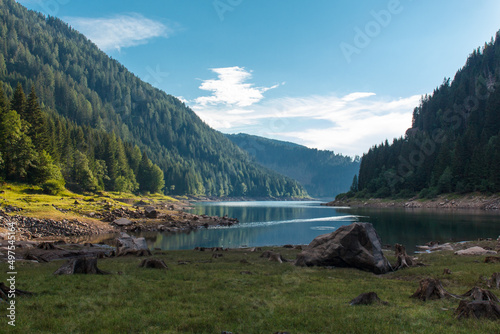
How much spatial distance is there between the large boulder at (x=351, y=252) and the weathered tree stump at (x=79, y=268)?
1583 centimetres

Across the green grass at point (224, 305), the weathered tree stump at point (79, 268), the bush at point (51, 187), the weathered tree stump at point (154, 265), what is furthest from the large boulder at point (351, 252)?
the bush at point (51, 187)

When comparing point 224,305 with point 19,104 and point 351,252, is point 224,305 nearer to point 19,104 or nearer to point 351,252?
point 351,252

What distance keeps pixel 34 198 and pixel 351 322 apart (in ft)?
239

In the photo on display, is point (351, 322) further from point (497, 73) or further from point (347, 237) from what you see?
point (497, 73)

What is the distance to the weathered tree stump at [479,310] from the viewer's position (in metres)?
11.9

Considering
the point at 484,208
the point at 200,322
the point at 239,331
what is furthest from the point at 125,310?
the point at 484,208

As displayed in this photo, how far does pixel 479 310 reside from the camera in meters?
12.2

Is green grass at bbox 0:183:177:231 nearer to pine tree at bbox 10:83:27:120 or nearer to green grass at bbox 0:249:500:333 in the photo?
pine tree at bbox 10:83:27:120

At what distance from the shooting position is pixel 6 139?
7575cm

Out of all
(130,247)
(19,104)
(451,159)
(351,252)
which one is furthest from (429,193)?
(19,104)

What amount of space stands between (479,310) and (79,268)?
20.8m

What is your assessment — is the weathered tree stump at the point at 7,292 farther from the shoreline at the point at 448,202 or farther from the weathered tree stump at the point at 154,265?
the shoreline at the point at 448,202

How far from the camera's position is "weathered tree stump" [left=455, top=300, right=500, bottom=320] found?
470 inches

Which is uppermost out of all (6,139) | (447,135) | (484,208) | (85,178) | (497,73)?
(497,73)
